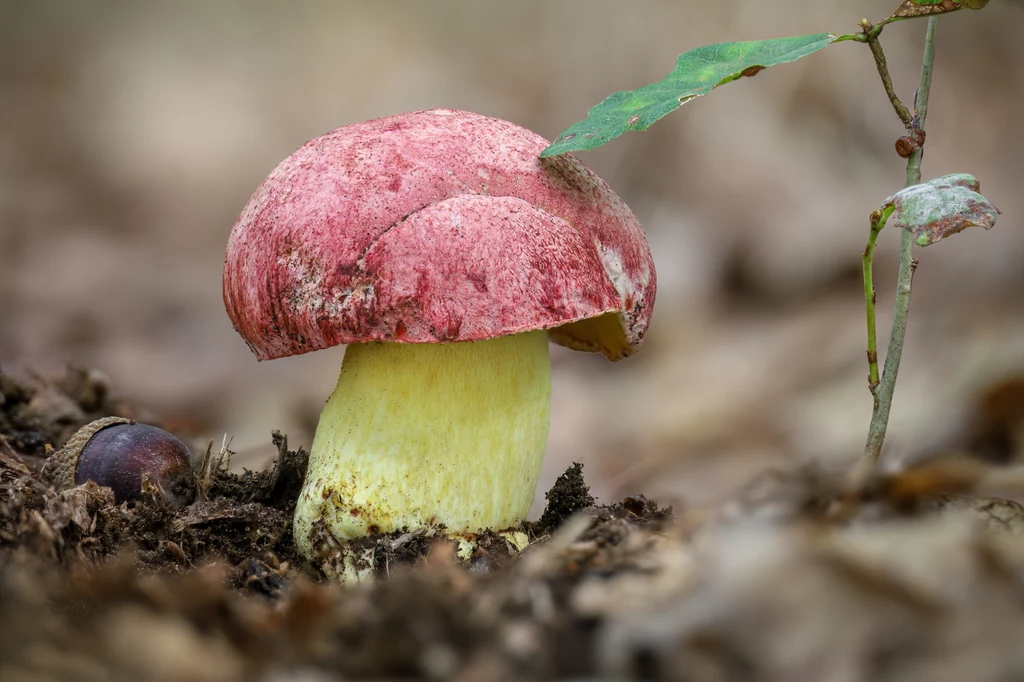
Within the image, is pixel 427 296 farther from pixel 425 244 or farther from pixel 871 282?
pixel 871 282

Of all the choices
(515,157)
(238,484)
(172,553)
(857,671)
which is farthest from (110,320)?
(857,671)

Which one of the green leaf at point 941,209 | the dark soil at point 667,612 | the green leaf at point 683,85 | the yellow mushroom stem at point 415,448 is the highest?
the green leaf at point 683,85

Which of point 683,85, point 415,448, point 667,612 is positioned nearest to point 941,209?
point 683,85

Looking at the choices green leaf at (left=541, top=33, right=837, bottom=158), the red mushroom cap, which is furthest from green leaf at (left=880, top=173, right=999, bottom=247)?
the red mushroom cap

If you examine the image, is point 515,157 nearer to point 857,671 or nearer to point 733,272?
point 857,671

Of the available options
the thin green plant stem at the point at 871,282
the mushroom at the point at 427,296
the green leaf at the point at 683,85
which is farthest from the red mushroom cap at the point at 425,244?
the thin green plant stem at the point at 871,282

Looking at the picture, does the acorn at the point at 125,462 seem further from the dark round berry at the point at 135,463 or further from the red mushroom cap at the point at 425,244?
the red mushroom cap at the point at 425,244
